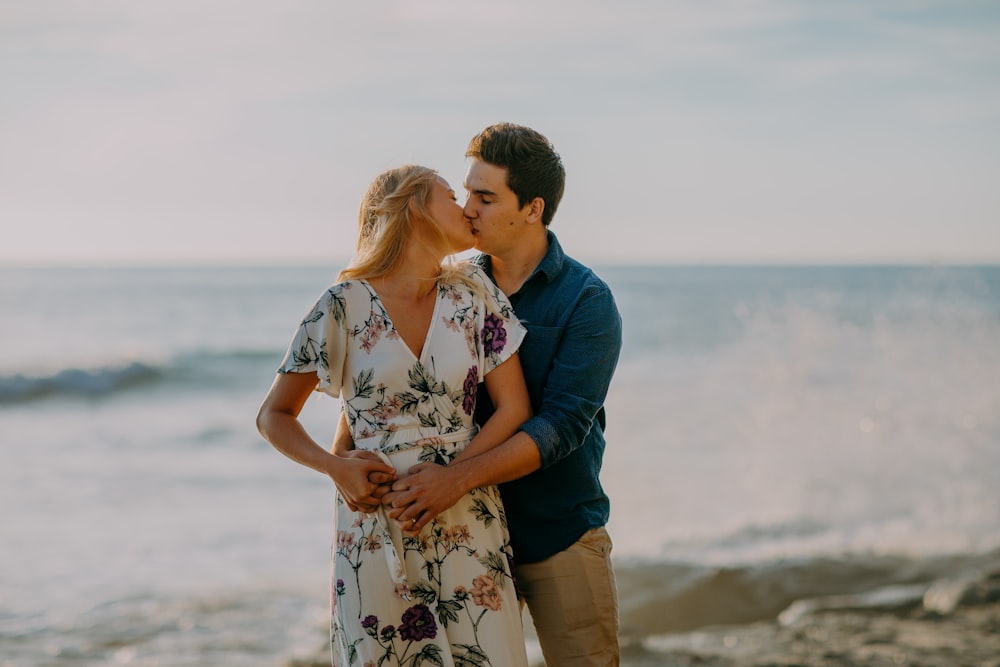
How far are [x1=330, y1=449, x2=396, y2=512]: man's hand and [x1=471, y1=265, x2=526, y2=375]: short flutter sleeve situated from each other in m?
0.39

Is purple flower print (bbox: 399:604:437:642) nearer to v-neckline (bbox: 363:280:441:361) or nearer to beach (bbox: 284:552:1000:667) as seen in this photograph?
v-neckline (bbox: 363:280:441:361)

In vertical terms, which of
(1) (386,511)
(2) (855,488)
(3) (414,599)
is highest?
(1) (386,511)

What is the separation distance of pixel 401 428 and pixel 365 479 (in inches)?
6.7

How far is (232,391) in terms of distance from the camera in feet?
61.8

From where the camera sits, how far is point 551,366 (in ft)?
9.00

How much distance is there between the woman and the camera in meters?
2.36

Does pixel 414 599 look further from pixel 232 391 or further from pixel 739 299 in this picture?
pixel 739 299

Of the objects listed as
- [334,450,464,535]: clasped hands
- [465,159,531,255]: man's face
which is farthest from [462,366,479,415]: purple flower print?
[465,159,531,255]: man's face

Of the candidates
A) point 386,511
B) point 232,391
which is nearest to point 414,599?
point 386,511

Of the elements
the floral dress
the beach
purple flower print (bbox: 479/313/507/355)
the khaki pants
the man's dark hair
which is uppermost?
the man's dark hair

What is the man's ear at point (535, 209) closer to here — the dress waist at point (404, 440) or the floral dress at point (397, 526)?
the floral dress at point (397, 526)

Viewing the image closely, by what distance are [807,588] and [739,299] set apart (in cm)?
4180

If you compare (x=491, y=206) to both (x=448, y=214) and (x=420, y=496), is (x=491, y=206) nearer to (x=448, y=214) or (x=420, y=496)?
(x=448, y=214)

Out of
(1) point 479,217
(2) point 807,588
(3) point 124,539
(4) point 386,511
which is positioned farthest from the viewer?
(3) point 124,539
